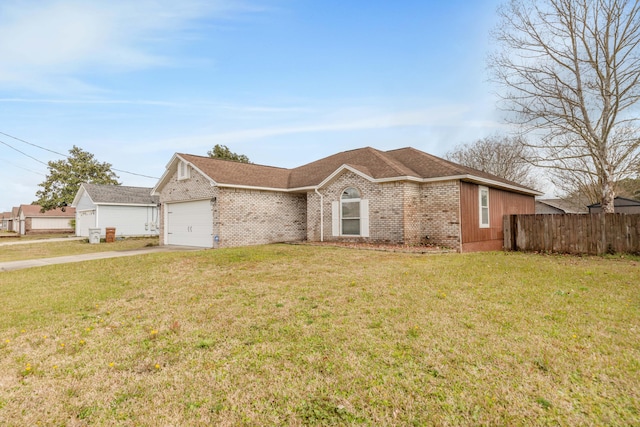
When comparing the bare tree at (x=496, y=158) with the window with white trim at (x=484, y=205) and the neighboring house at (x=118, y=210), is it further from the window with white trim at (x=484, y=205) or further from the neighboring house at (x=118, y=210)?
the neighboring house at (x=118, y=210)

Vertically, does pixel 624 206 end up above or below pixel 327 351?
above

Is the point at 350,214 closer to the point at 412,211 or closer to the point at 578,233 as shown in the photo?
the point at 412,211

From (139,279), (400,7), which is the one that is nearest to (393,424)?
(139,279)

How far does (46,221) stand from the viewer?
44781 millimetres

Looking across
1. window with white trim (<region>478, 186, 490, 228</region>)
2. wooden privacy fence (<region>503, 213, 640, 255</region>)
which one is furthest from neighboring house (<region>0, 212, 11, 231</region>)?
wooden privacy fence (<region>503, 213, 640, 255</region>)

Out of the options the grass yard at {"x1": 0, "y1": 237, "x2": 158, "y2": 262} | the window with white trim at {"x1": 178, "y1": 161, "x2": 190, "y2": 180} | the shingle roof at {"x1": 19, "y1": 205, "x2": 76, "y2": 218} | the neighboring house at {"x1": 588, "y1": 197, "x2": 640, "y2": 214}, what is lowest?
the grass yard at {"x1": 0, "y1": 237, "x2": 158, "y2": 262}

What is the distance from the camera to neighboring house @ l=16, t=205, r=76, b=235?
1722 inches

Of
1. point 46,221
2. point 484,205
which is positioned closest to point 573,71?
point 484,205

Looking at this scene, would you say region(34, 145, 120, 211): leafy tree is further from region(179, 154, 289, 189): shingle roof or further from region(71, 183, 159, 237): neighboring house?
region(179, 154, 289, 189): shingle roof

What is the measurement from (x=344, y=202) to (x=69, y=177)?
133 ft

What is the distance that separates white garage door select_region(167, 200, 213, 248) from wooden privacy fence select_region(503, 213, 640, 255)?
13.7 meters

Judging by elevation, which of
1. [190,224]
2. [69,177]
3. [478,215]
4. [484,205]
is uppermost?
[69,177]

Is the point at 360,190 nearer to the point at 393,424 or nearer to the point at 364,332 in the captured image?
the point at 364,332

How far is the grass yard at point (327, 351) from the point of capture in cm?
270
